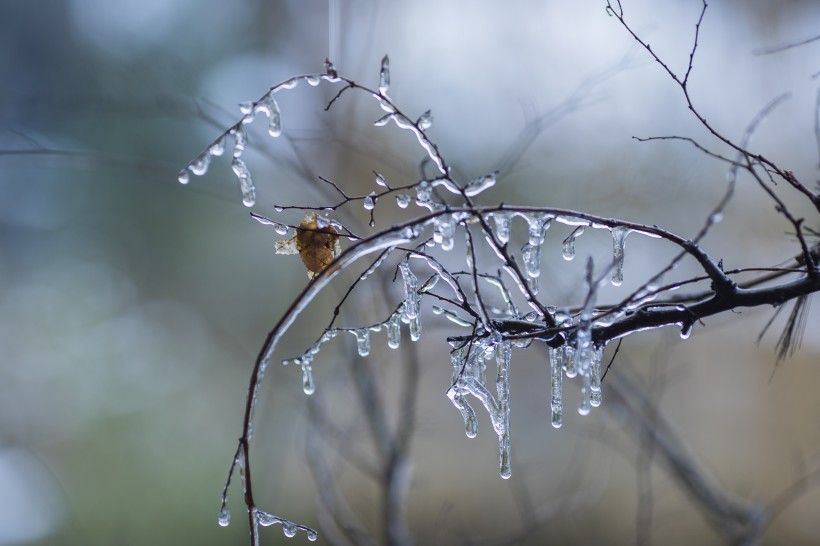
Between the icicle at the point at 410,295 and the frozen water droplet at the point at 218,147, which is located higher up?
the frozen water droplet at the point at 218,147

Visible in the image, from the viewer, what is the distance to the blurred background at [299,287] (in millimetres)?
2258

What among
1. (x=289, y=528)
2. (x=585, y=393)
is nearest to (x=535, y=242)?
(x=585, y=393)

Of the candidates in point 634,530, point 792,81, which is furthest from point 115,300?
point 792,81

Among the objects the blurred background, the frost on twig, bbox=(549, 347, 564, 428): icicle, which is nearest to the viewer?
the frost on twig

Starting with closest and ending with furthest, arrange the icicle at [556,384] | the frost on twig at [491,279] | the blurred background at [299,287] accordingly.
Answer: the frost on twig at [491,279] < the icicle at [556,384] < the blurred background at [299,287]

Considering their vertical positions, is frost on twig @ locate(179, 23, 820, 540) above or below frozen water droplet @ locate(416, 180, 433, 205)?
below

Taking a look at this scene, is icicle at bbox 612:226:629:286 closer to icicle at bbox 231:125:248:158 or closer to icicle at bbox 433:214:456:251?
icicle at bbox 433:214:456:251

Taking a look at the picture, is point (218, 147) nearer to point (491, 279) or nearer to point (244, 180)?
point (244, 180)

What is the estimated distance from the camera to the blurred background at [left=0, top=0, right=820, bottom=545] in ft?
7.41

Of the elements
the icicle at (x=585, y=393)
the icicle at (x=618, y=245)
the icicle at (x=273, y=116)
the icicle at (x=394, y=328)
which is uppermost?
the icicle at (x=273, y=116)

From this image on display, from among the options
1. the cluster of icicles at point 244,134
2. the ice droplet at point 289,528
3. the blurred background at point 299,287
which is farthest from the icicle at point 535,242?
the blurred background at point 299,287

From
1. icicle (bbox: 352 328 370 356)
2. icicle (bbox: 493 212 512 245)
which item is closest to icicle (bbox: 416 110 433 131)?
icicle (bbox: 493 212 512 245)

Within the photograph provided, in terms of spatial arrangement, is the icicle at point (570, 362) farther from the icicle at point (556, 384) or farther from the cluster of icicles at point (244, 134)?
the cluster of icicles at point (244, 134)

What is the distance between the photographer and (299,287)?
2691 millimetres
